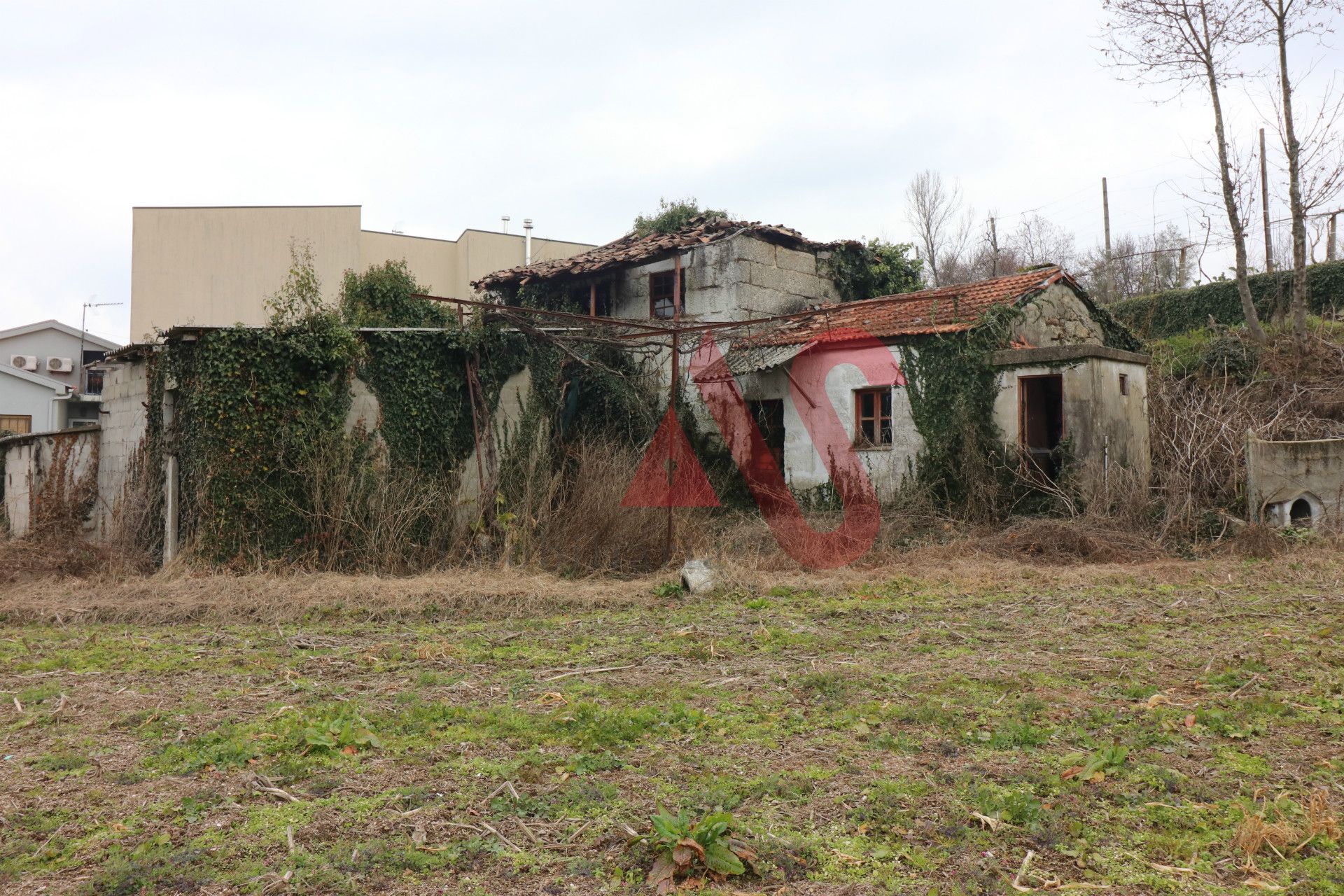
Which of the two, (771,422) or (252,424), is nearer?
(252,424)

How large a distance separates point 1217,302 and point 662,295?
12918mm

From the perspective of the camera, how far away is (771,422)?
16062 mm

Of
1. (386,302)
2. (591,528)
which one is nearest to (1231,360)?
(591,528)

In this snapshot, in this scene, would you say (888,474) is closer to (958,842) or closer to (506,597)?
(506,597)

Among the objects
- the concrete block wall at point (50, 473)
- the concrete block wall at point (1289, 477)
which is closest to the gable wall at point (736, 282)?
the concrete block wall at point (1289, 477)

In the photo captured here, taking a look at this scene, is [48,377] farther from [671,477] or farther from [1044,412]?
[1044,412]

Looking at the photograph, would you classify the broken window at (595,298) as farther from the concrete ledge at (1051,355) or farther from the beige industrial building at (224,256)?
the beige industrial building at (224,256)

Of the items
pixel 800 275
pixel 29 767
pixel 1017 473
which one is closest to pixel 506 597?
pixel 29 767

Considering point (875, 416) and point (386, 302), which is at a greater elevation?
point (386, 302)

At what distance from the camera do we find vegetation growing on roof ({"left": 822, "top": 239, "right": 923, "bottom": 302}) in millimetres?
18969

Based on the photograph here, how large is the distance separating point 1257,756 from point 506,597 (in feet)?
21.1

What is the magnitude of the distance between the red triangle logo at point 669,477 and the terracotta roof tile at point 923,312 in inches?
100

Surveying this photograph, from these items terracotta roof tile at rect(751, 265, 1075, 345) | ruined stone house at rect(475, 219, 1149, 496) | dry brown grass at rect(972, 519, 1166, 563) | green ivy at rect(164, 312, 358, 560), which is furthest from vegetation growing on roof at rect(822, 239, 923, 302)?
green ivy at rect(164, 312, 358, 560)

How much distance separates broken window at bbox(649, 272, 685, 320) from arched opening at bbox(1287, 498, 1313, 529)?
1036cm
